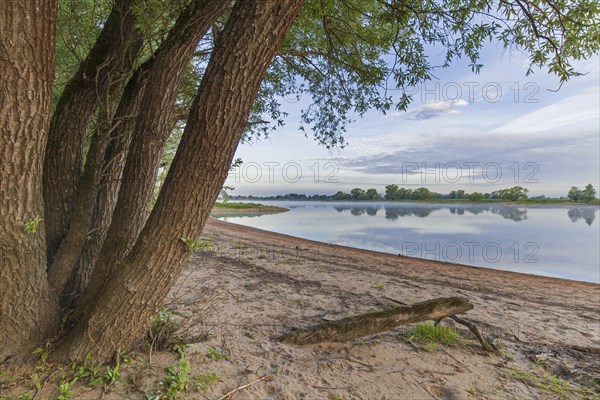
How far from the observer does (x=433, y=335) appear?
3.19 m

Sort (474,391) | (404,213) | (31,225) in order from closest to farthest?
(31,225) < (474,391) < (404,213)

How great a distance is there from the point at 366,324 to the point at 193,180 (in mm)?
2042

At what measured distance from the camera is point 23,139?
2045mm

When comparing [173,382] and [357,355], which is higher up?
[173,382]

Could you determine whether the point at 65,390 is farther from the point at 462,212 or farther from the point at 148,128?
the point at 462,212

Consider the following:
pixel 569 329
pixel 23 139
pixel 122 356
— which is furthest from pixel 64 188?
pixel 569 329

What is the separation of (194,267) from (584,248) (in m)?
20.9

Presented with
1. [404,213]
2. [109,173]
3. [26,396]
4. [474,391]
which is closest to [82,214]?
[109,173]

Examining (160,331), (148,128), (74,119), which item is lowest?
(160,331)

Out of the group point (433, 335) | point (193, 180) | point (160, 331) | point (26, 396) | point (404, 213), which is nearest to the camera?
A: point (26, 396)

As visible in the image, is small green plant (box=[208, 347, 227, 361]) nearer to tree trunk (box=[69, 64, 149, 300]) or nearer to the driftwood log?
the driftwood log

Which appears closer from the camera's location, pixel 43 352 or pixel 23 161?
pixel 23 161

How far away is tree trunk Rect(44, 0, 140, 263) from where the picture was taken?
2.83m

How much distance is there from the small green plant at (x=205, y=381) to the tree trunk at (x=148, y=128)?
1.02 meters
